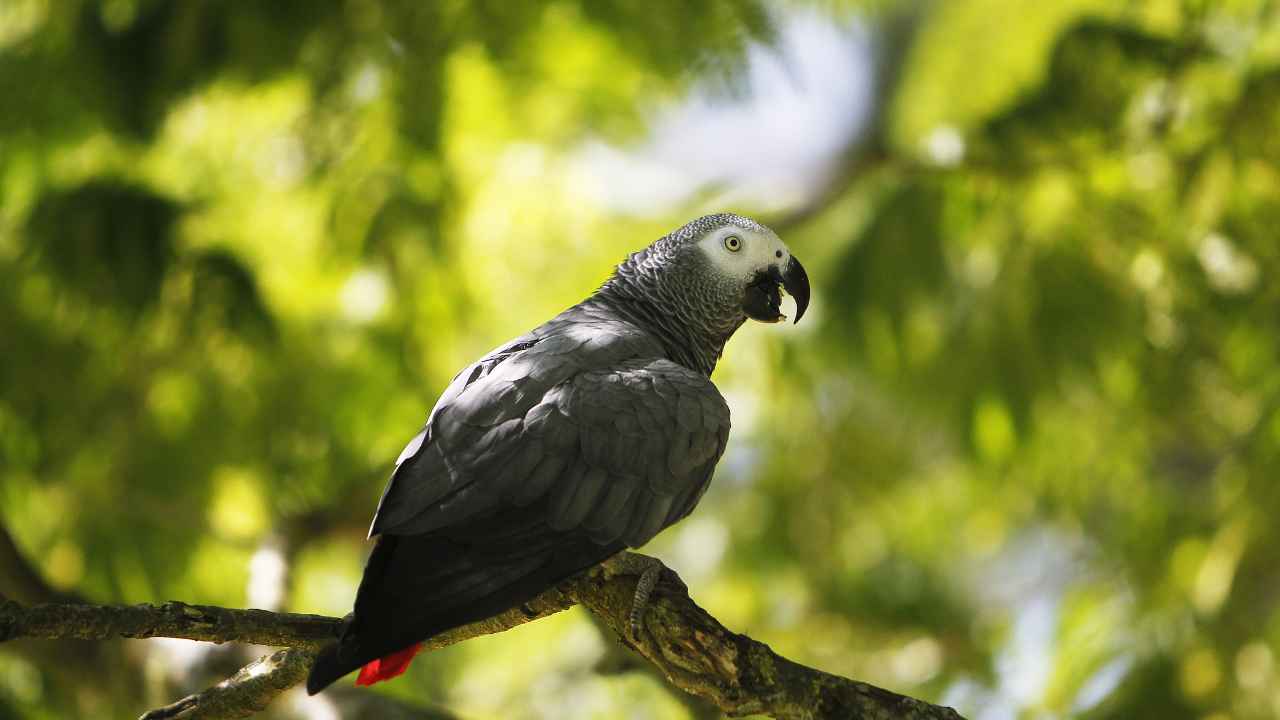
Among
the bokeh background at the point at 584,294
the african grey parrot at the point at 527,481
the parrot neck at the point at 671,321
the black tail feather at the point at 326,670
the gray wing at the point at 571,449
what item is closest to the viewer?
the black tail feather at the point at 326,670

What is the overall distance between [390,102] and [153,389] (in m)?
1.58

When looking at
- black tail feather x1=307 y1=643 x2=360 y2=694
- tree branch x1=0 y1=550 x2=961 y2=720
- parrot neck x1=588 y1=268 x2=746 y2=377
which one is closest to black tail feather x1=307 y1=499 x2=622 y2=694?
black tail feather x1=307 y1=643 x2=360 y2=694

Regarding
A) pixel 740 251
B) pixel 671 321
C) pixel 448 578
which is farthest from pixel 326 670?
pixel 740 251

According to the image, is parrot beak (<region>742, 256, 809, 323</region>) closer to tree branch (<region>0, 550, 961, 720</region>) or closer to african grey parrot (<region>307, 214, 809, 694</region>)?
african grey parrot (<region>307, 214, 809, 694</region>)

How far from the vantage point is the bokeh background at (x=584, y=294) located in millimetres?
4312

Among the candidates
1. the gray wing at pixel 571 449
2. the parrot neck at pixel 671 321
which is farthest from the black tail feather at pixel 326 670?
the parrot neck at pixel 671 321

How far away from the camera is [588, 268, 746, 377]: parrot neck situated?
2.79 meters

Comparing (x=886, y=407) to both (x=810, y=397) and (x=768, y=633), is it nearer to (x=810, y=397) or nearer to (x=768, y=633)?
(x=810, y=397)

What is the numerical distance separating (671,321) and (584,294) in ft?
8.63

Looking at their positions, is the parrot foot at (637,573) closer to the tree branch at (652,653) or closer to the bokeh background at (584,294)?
the tree branch at (652,653)

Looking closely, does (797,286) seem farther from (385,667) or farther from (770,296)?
(385,667)

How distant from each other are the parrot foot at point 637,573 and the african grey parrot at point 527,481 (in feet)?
0.20

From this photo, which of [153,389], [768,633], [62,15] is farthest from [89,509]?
[768,633]

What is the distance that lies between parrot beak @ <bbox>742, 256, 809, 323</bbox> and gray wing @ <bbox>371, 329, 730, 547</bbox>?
50cm
